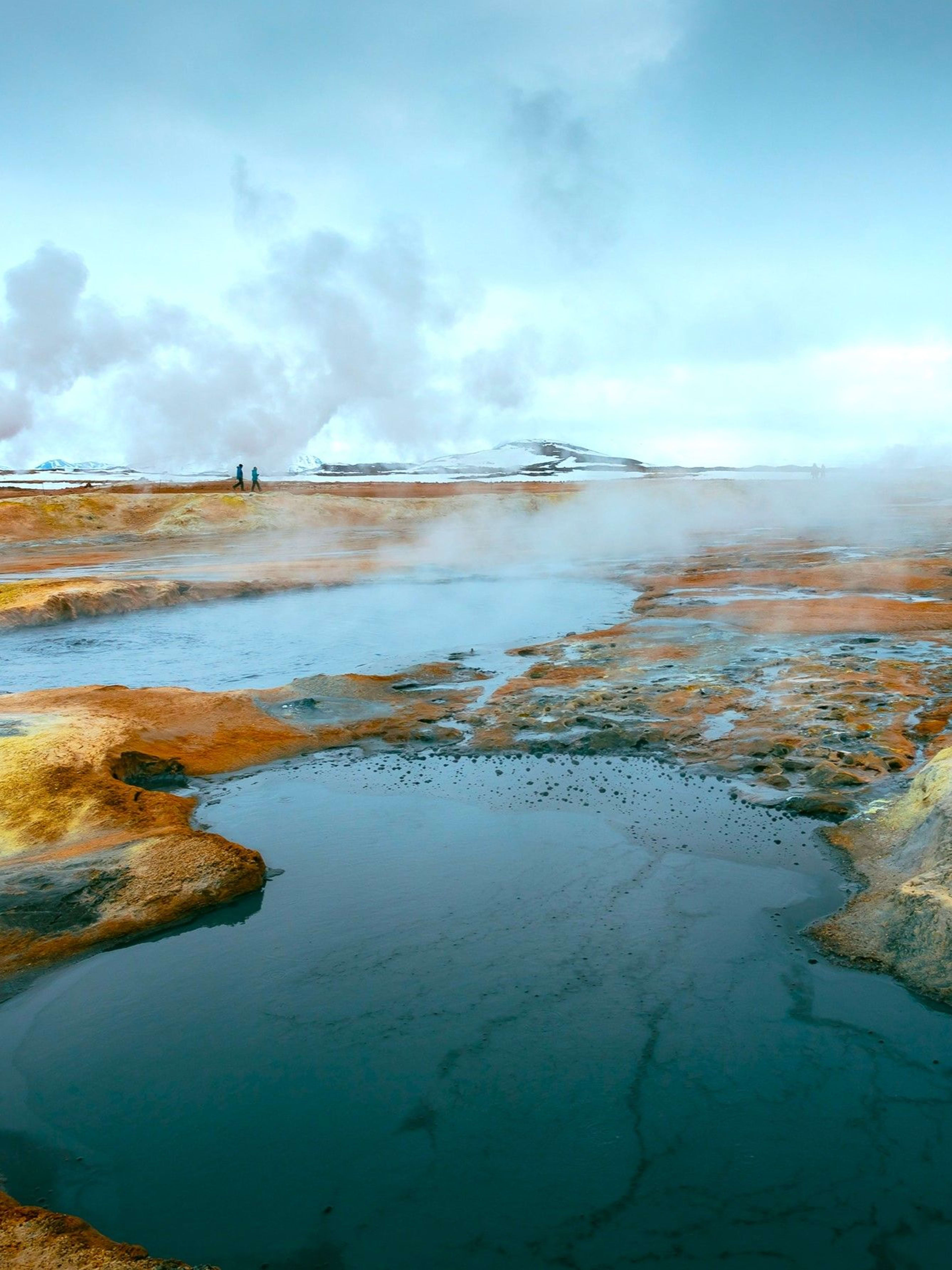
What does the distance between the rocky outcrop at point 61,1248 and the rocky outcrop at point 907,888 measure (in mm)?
3222

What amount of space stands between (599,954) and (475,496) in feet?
142

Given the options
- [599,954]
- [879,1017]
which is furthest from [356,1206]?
[879,1017]

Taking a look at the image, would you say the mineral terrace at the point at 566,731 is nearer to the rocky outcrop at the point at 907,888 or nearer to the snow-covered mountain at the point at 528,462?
the rocky outcrop at the point at 907,888

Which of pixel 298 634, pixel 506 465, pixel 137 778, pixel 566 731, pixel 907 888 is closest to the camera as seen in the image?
pixel 907 888

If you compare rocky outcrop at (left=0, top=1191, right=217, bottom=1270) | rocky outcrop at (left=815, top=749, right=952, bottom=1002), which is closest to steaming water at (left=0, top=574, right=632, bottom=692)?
rocky outcrop at (left=815, top=749, right=952, bottom=1002)

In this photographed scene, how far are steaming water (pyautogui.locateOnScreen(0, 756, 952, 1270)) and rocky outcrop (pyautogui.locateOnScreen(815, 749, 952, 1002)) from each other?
0.17 m

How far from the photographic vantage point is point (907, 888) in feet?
15.4

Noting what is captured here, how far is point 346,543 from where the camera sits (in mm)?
29656

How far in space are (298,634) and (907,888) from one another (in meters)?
10.5

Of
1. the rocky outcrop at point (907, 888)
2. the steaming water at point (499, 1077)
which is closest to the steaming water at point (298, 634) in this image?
the steaming water at point (499, 1077)

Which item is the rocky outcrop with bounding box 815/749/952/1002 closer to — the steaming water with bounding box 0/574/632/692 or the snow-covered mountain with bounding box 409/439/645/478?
the steaming water with bounding box 0/574/632/692

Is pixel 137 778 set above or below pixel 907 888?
below

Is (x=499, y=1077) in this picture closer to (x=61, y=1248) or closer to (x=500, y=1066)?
(x=500, y=1066)

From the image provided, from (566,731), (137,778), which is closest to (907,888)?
(566,731)
